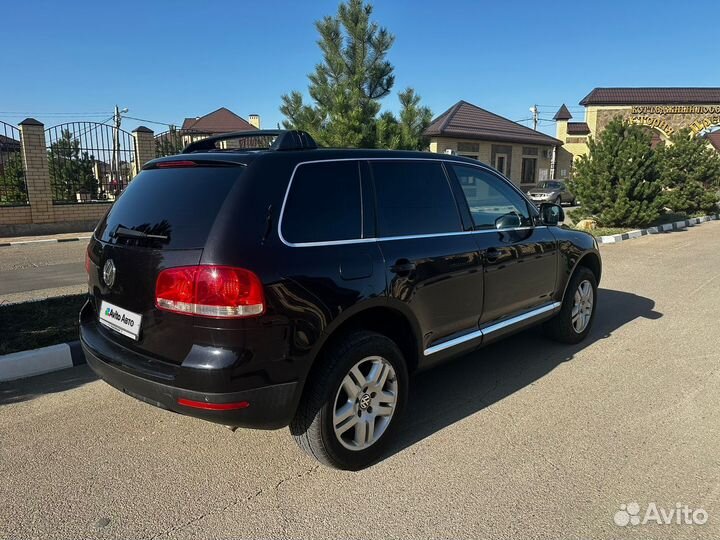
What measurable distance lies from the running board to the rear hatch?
1.56m

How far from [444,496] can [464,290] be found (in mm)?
1315

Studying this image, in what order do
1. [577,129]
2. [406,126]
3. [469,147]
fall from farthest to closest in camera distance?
[577,129], [469,147], [406,126]

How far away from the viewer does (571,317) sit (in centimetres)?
479

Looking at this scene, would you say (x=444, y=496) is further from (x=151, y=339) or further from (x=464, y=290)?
(x=151, y=339)

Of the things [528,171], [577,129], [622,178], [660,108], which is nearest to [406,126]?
[622,178]

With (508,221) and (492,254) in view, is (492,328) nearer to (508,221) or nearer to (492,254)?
(492,254)

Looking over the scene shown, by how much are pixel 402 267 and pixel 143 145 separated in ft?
48.2

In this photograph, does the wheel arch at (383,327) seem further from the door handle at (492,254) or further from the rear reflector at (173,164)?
the rear reflector at (173,164)

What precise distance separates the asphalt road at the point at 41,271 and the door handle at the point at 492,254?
520 cm

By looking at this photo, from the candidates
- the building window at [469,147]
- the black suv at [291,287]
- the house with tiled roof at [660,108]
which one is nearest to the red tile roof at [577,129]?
the house with tiled roof at [660,108]

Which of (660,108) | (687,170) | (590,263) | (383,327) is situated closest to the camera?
(383,327)

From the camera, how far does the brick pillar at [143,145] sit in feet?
50.6

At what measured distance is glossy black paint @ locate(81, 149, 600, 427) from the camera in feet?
7.91

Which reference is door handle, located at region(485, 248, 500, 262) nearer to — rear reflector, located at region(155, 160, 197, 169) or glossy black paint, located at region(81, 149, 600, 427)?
glossy black paint, located at region(81, 149, 600, 427)
